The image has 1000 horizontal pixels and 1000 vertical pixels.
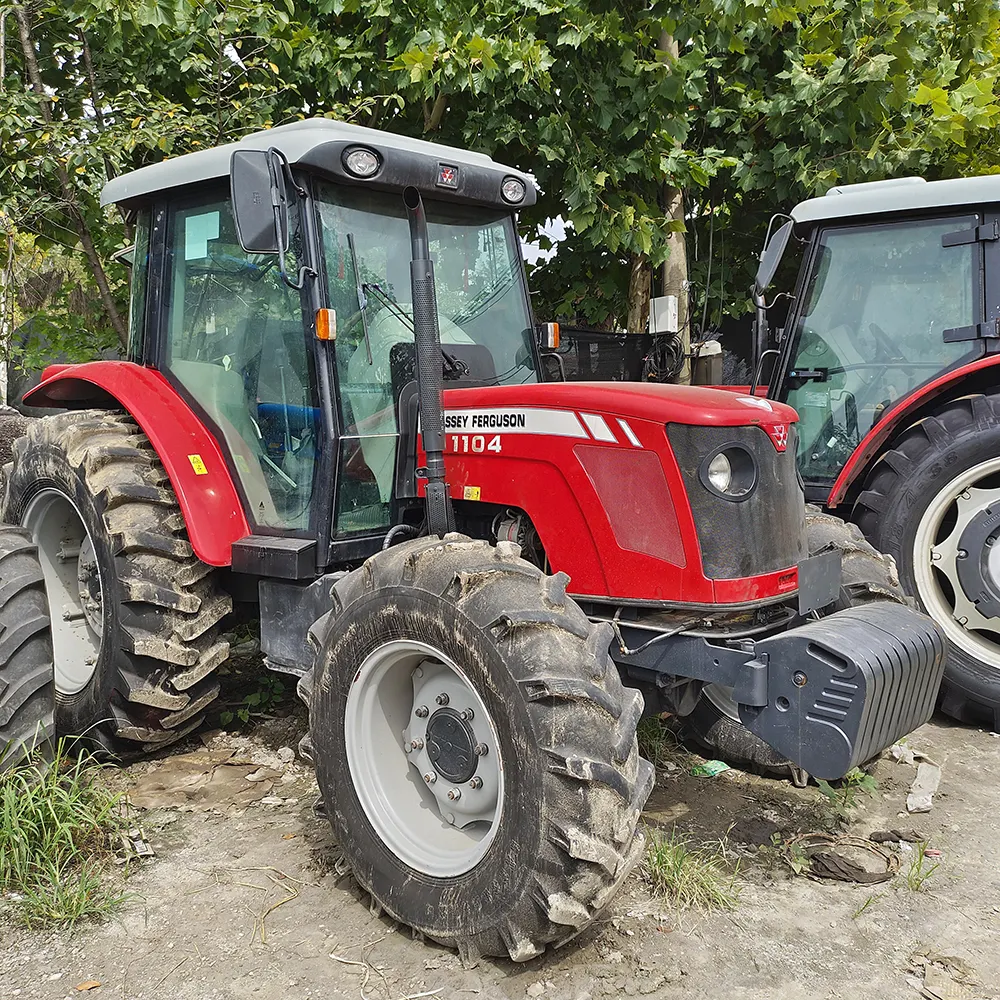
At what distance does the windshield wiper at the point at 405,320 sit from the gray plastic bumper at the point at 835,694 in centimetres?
156

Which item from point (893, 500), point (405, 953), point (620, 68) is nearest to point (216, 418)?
point (405, 953)

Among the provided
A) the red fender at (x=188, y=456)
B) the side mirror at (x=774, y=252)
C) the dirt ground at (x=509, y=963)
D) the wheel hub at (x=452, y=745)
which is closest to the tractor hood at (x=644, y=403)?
the wheel hub at (x=452, y=745)

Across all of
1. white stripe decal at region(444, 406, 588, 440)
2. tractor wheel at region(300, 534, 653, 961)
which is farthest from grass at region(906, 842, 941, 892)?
white stripe decal at region(444, 406, 588, 440)

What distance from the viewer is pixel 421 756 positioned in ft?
9.86

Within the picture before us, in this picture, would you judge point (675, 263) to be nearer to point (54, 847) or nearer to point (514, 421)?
point (514, 421)

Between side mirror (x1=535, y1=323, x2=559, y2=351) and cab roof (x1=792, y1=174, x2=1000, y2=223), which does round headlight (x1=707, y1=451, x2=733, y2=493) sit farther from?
cab roof (x1=792, y1=174, x2=1000, y2=223)

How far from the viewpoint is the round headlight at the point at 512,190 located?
13.0ft

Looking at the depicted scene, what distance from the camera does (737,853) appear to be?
3340 millimetres

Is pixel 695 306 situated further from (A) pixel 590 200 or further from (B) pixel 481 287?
(B) pixel 481 287

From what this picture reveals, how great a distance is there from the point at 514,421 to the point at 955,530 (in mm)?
2566

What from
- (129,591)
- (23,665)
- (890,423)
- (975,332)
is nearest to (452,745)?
(129,591)

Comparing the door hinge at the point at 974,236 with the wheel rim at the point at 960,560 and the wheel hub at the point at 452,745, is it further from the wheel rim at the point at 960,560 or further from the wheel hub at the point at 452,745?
the wheel hub at the point at 452,745

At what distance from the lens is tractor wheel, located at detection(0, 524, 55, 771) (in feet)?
11.4

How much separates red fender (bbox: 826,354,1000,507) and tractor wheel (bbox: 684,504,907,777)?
952 mm
